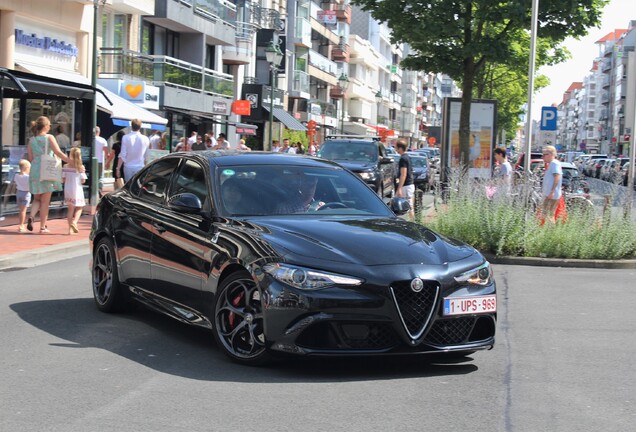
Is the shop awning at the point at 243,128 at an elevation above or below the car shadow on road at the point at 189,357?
above

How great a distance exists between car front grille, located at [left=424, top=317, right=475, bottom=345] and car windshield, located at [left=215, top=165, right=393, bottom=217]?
4.88 ft

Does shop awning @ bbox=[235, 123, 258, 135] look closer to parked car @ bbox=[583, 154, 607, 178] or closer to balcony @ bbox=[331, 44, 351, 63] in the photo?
parked car @ bbox=[583, 154, 607, 178]

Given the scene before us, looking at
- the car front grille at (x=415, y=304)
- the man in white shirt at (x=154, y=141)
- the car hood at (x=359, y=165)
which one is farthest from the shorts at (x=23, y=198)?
the car front grille at (x=415, y=304)

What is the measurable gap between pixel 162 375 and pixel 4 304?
3.66 metres

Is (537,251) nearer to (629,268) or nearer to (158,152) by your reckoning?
(629,268)

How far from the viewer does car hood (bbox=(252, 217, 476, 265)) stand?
672 cm

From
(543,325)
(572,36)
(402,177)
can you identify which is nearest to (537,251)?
(402,177)

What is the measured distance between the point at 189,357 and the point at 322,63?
76.3 metres

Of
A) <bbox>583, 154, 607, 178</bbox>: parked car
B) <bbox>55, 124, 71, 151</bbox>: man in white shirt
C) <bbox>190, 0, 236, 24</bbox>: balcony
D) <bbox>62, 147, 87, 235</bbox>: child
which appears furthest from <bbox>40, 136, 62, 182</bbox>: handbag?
<bbox>583, 154, 607, 178</bbox>: parked car

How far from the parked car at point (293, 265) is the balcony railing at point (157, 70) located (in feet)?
90.1

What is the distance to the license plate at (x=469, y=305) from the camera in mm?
6777

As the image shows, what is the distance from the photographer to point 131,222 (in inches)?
347

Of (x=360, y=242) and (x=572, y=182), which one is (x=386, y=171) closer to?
(x=572, y=182)

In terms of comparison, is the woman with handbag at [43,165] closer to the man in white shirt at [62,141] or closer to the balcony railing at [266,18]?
the man in white shirt at [62,141]
